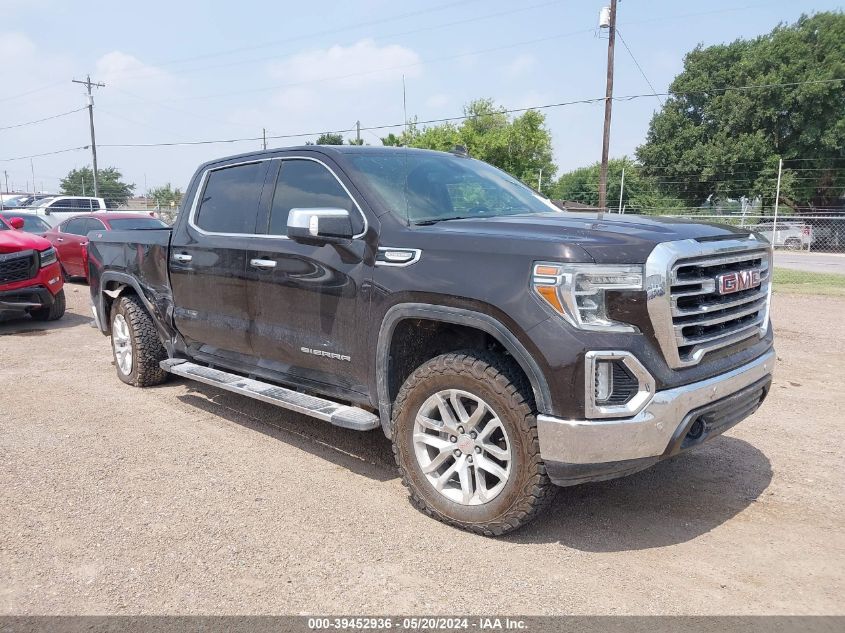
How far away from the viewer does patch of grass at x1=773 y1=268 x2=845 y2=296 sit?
43.8ft

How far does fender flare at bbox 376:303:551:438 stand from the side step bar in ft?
0.51

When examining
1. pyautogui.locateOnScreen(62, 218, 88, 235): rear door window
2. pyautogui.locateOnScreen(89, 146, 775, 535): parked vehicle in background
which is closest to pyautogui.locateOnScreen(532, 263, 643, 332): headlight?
pyautogui.locateOnScreen(89, 146, 775, 535): parked vehicle in background

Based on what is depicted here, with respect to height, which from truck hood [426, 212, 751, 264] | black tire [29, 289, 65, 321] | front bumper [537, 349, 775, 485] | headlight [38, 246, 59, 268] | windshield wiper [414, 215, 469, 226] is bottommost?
black tire [29, 289, 65, 321]

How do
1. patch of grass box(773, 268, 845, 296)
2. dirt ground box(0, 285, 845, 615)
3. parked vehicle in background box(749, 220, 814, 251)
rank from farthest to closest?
parked vehicle in background box(749, 220, 814, 251)
patch of grass box(773, 268, 845, 296)
dirt ground box(0, 285, 845, 615)

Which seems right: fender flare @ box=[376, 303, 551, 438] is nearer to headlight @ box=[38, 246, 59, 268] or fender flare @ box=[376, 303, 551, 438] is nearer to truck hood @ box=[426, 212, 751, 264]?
truck hood @ box=[426, 212, 751, 264]

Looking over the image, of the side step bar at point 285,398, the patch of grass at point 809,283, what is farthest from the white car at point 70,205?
the side step bar at point 285,398

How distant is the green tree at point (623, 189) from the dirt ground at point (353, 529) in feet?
114

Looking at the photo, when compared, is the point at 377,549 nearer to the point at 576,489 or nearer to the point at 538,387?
the point at 538,387

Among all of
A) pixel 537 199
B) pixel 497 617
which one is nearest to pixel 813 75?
pixel 537 199

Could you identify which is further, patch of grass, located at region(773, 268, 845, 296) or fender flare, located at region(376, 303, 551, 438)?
patch of grass, located at region(773, 268, 845, 296)

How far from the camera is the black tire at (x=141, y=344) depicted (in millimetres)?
6074

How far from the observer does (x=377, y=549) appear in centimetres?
328

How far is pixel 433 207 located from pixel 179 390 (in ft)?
11.6

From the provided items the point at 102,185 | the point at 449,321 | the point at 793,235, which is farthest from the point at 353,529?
the point at 102,185
